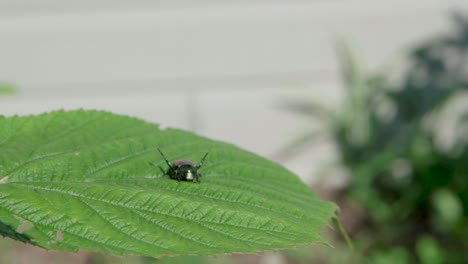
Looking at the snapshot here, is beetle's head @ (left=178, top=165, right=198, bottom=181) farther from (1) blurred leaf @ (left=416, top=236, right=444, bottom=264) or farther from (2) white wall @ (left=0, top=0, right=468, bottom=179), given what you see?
(2) white wall @ (left=0, top=0, right=468, bottom=179)

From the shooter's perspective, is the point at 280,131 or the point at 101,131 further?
the point at 280,131

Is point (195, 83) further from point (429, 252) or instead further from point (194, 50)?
point (429, 252)

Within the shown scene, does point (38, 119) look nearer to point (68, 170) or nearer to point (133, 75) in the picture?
point (68, 170)

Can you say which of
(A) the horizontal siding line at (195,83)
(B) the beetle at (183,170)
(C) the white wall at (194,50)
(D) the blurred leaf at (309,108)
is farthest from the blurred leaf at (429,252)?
(B) the beetle at (183,170)

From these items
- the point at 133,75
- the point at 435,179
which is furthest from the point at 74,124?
the point at 133,75

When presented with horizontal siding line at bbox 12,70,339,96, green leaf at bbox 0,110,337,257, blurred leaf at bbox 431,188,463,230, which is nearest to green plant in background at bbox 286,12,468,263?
blurred leaf at bbox 431,188,463,230

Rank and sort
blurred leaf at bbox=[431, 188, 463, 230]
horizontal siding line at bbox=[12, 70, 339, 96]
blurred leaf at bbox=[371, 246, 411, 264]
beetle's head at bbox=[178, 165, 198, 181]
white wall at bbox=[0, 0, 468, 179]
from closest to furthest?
beetle's head at bbox=[178, 165, 198, 181] < blurred leaf at bbox=[371, 246, 411, 264] < blurred leaf at bbox=[431, 188, 463, 230] < white wall at bbox=[0, 0, 468, 179] < horizontal siding line at bbox=[12, 70, 339, 96]
